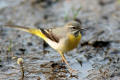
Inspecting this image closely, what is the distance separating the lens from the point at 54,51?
812cm

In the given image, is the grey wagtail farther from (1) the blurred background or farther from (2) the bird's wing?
(1) the blurred background

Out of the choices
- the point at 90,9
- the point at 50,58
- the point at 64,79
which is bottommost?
the point at 64,79

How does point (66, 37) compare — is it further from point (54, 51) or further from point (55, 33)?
point (54, 51)

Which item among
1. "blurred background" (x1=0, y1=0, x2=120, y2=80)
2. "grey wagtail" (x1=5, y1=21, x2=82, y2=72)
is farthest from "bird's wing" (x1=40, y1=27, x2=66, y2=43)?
"blurred background" (x1=0, y1=0, x2=120, y2=80)

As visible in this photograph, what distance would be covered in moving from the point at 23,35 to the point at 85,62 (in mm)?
2696

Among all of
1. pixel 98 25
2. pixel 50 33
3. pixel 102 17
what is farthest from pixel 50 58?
pixel 102 17

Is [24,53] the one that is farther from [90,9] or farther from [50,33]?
[90,9]

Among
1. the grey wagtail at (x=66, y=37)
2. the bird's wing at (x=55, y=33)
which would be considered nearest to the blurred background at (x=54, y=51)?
the grey wagtail at (x=66, y=37)

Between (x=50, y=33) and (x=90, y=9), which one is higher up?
(x=90, y=9)

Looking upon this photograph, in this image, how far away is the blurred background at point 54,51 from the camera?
673 centimetres

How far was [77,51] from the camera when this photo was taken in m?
8.02

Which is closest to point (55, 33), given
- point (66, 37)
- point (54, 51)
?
point (66, 37)

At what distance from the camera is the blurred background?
22.1 feet

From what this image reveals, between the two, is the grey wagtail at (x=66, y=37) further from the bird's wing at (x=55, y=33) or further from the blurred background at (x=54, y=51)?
the blurred background at (x=54, y=51)
